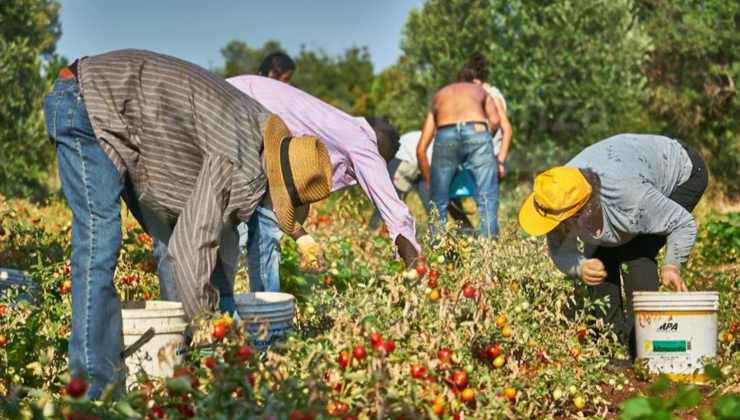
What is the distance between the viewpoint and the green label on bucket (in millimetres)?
4555

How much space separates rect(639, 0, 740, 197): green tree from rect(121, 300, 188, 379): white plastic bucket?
14120 millimetres

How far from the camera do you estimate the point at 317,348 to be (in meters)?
3.30

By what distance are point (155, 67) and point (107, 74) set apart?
16 centimetres

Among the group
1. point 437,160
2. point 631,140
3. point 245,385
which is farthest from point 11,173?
point 245,385

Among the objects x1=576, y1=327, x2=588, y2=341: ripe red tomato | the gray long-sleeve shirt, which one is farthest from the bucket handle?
the gray long-sleeve shirt

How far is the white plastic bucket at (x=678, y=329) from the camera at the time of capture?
450 cm

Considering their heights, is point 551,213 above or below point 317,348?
above

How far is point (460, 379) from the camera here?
11.3 ft

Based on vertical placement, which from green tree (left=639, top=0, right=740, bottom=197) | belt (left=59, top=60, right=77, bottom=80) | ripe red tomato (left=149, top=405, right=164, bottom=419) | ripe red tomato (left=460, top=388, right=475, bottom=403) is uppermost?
green tree (left=639, top=0, right=740, bottom=197)

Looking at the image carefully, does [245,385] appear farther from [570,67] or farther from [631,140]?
[570,67]

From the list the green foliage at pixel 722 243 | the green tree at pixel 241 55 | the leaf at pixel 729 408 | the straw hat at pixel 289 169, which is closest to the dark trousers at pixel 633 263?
the straw hat at pixel 289 169

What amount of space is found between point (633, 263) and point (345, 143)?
4.82 feet

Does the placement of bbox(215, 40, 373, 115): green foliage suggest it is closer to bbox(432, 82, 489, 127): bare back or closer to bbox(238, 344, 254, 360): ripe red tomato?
bbox(432, 82, 489, 127): bare back

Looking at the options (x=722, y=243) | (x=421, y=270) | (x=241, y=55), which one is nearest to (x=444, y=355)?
(x=421, y=270)
